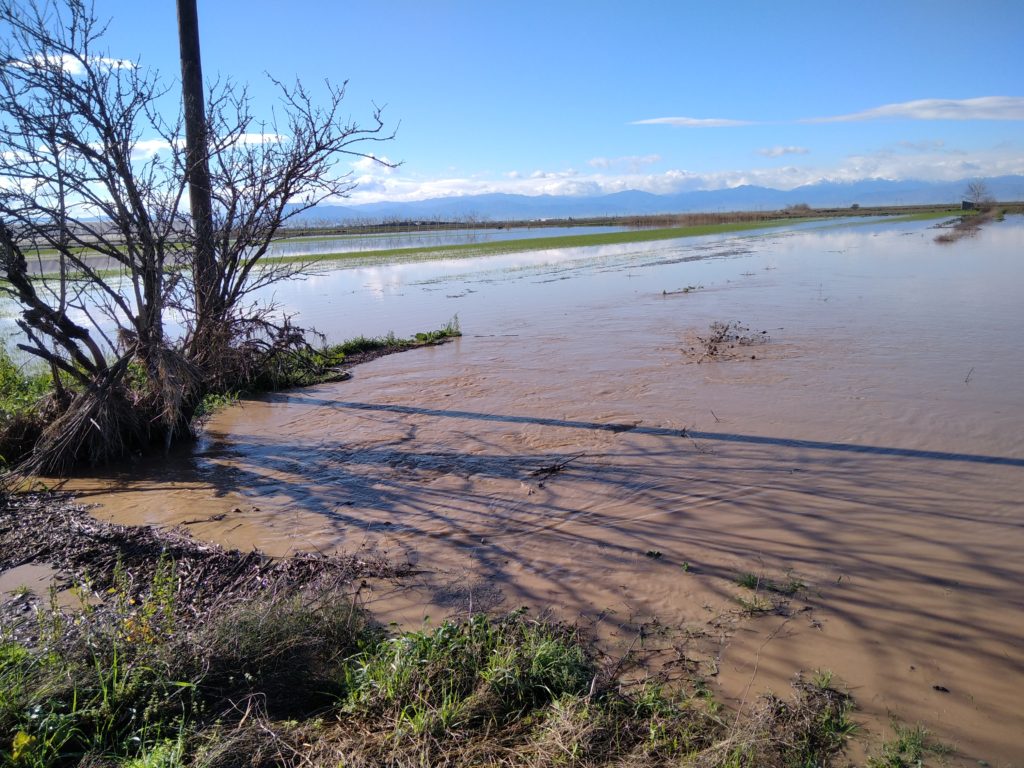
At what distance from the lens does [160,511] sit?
21.4 feet

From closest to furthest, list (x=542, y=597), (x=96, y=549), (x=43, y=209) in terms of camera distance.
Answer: (x=542, y=597) < (x=96, y=549) < (x=43, y=209)

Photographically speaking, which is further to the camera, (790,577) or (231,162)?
(231,162)

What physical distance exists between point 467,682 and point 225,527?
11.5 ft

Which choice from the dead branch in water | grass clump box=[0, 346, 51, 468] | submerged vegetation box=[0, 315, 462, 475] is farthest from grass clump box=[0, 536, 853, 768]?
submerged vegetation box=[0, 315, 462, 475]

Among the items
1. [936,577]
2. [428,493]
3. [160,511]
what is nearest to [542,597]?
[428,493]

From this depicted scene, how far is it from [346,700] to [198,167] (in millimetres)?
8322

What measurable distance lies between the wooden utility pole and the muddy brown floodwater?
5.93 feet

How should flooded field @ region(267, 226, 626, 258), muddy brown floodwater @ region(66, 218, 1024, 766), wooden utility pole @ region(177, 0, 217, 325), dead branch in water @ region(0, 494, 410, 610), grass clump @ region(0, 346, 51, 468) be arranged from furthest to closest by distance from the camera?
flooded field @ region(267, 226, 626, 258)
wooden utility pole @ region(177, 0, 217, 325)
grass clump @ region(0, 346, 51, 468)
dead branch in water @ region(0, 494, 410, 610)
muddy brown floodwater @ region(66, 218, 1024, 766)

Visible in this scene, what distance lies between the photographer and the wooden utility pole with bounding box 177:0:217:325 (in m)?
9.32

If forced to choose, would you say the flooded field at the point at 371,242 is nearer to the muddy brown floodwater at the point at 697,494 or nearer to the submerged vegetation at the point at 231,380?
the submerged vegetation at the point at 231,380

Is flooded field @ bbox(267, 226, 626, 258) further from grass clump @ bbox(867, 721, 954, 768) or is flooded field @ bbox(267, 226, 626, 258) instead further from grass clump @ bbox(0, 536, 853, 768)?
grass clump @ bbox(867, 721, 954, 768)

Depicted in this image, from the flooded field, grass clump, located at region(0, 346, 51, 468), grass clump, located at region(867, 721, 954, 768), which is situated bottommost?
grass clump, located at region(867, 721, 954, 768)

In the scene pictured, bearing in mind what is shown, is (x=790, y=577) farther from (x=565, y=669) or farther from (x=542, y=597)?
(x=565, y=669)

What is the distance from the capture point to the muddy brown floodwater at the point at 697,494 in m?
4.04
